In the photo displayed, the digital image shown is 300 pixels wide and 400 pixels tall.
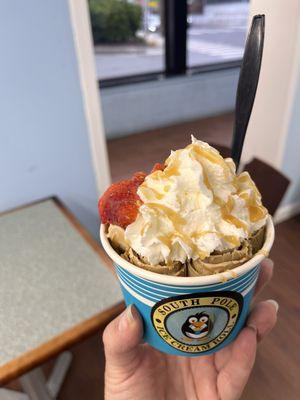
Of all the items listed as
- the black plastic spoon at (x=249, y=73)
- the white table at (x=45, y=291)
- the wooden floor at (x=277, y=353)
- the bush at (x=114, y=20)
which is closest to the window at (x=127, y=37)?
the bush at (x=114, y=20)

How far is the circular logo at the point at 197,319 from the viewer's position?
54 centimetres

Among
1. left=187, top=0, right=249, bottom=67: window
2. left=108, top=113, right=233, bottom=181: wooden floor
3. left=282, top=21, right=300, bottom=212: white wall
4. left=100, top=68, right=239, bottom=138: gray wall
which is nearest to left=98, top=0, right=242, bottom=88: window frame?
left=100, top=68, right=239, bottom=138: gray wall

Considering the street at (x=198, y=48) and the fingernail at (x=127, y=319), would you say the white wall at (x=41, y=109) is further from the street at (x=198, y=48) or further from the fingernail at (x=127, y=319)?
the street at (x=198, y=48)

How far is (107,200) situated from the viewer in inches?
22.3

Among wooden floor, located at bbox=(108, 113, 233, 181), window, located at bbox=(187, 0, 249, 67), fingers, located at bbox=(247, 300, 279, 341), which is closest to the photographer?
fingers, located at bbox=(247, 300, 279, 341)

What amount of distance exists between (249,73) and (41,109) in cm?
97

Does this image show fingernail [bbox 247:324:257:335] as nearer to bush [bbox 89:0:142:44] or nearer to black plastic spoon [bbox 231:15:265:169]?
black plastic spoon [bbox 231:15:265:169]

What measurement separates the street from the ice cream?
3.53 meters

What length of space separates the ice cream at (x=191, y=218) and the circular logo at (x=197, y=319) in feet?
0.18

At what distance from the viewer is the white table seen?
0.77m

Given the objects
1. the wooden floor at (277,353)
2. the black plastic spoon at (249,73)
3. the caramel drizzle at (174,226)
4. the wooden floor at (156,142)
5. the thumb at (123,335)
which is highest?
the black plastic spoon at (249,73)

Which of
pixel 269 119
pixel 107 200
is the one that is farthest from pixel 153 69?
pixel 107 200

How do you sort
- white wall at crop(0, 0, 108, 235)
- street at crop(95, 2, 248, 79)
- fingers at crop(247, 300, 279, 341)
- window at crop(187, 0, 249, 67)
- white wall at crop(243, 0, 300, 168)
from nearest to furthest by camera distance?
1. fingers at crop(247, 300, 279, 341)
2. white wall at crop(0, 0, 108, 235)
3. white wall at crop(243, 0, 300, 168)
4. street at crop(95, 2, 248, 79)
5. window at crop(187, 0, 249, 67)

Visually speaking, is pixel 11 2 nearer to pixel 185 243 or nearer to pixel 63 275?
pixel 63 275
